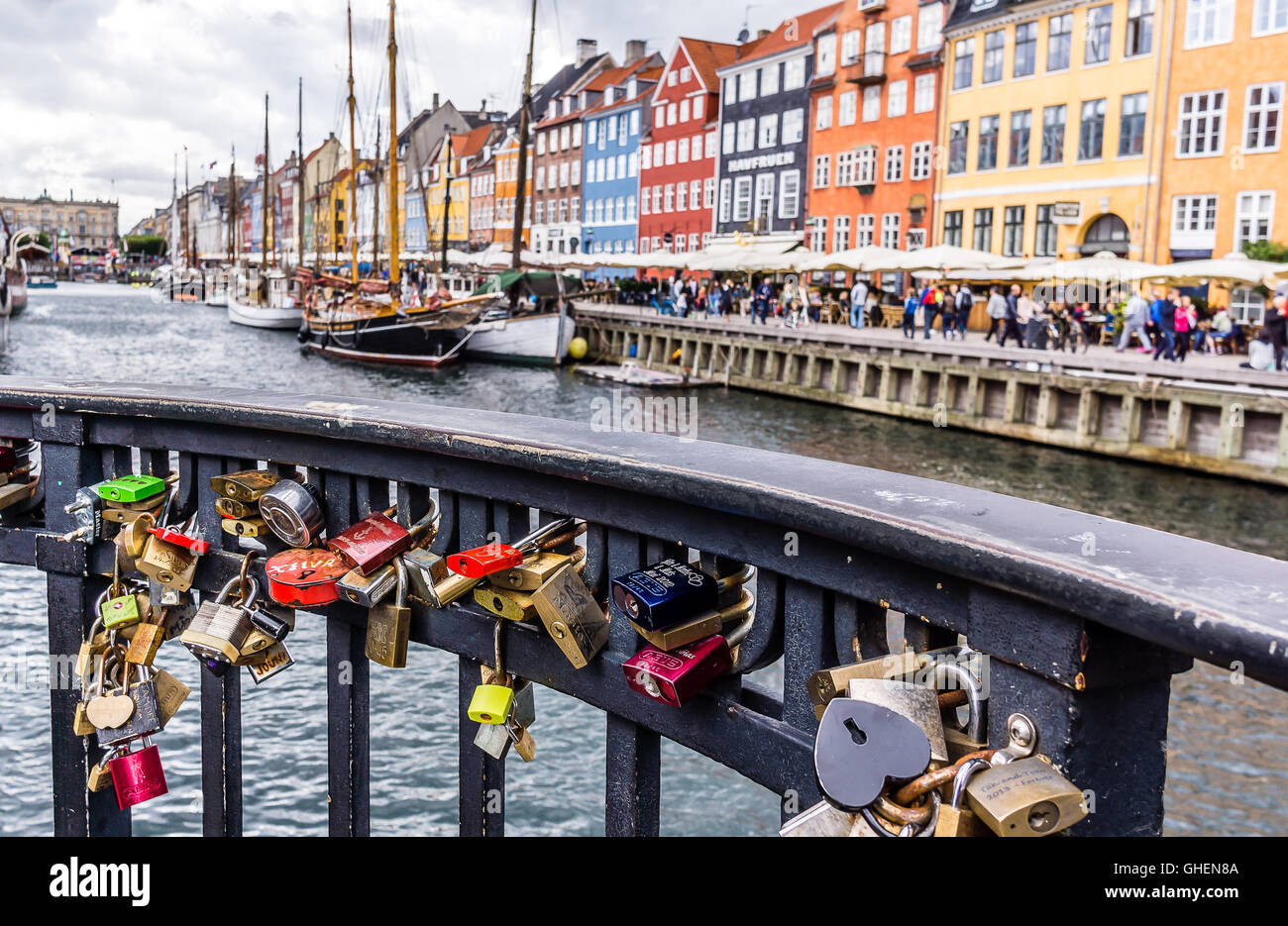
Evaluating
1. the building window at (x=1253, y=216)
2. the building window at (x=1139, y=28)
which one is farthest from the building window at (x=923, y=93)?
the building window at (x=1253, y=216)

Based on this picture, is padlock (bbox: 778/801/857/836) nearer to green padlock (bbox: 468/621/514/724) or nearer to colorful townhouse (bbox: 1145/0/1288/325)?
green padlock (bbox: 468/621/514/724)

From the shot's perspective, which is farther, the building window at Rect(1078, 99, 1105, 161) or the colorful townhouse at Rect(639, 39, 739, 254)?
the colorful townhouse at Rect(639, 39, 739, 254)

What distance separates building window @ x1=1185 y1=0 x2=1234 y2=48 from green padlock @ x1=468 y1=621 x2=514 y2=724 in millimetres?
33459

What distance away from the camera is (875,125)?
1718 inches

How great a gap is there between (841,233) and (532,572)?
45.1 m

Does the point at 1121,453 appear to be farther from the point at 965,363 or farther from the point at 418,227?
the point at 418,227

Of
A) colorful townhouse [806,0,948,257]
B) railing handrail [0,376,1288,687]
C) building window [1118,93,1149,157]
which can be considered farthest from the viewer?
colorful townhouse [806,0,948,257]

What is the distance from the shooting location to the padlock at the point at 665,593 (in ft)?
5.38

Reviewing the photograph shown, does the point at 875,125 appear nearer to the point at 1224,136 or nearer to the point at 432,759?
the point at 1224,136

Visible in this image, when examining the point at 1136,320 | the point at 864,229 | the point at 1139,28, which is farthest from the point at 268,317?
the point at 1136,320

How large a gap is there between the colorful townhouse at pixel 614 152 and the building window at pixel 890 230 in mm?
22323

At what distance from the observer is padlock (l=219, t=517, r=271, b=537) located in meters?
2.24

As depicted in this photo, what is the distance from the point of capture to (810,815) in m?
1.41

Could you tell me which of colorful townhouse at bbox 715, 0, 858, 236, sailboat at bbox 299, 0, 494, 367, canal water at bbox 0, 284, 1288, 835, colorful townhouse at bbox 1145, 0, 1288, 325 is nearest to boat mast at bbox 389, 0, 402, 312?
sailboat at bbox 299, 0, 494, 367
